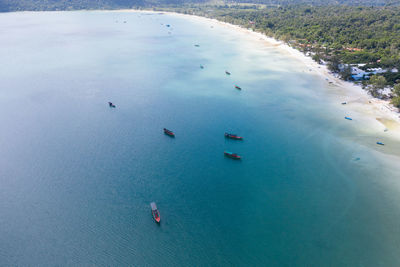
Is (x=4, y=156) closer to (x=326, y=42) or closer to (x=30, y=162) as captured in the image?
(x=30, y=162)

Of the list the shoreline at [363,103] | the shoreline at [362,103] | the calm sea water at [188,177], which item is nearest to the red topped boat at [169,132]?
the calm sea water at [188,177]

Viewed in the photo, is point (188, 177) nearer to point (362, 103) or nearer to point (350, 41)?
point (362, 103)

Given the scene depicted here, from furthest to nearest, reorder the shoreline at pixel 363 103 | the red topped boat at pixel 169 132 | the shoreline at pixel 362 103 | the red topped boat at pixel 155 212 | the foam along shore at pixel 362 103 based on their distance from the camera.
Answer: the shoreline at pixel 363 103, the foam along shore at pixel 362 103, the shoreline at pixel 362 103, the red topped boat at pixel 169 132, the red topped boat at pixel 155 212

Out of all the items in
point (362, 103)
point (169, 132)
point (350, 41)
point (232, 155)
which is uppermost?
point (350, 41)

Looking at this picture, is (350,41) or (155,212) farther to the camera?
(350,41)

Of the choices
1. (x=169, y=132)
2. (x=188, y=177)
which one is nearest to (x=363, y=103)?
(x=169, y=132)

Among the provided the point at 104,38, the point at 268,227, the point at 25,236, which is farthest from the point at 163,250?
the point at 104,38

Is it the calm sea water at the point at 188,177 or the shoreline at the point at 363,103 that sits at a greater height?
the shoreline at the point at 363,103

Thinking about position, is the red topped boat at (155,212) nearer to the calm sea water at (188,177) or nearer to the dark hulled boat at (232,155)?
the calm sea water at (188,177)

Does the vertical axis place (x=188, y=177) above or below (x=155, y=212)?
below
